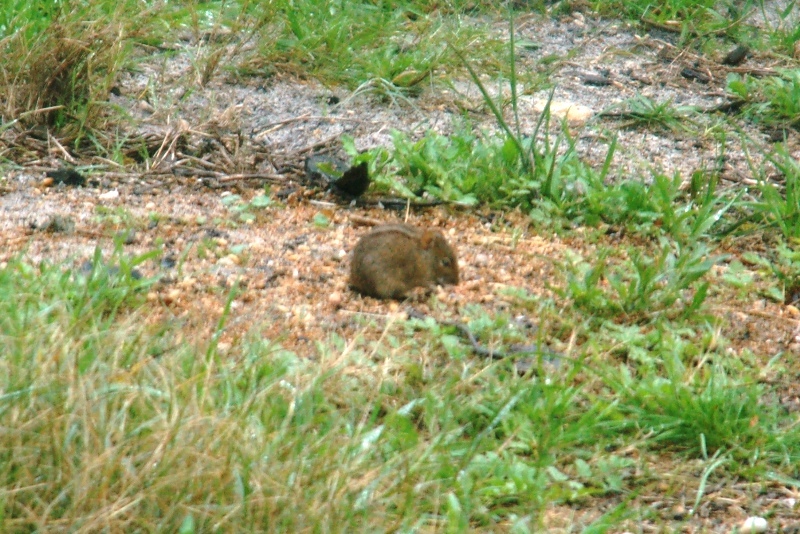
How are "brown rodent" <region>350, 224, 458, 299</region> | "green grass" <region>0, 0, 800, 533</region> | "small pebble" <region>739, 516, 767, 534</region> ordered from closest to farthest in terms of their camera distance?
"green grass" <region>0, 0, 800, 533</region>
"small pebble" <region>739, 516, 767, 534</region>
"brown rodent" <region>350, 224, 458, 299</region>

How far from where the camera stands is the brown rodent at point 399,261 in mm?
3643

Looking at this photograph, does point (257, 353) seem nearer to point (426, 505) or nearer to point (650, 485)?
point (426, 505)

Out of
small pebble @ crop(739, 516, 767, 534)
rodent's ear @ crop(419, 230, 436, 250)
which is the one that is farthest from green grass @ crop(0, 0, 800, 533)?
rodent's ear @ crop(419, 230, 436, 250)

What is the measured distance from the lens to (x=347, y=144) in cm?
459

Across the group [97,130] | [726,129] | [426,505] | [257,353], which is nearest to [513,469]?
[426,505]

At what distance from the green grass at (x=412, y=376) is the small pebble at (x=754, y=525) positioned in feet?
0.45

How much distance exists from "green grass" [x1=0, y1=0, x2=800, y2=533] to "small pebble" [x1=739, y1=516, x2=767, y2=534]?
0.14 metres

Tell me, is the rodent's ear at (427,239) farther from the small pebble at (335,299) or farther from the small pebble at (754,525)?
the small pebble at (754,525)

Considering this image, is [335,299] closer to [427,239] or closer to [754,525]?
[427,239]

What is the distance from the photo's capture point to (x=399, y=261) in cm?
367

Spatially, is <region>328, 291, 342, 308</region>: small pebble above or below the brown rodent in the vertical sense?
below

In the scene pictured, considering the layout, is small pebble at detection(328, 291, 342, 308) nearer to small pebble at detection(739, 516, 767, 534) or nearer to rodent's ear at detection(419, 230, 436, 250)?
rodent's ear at detection(419, 230, 436, 250)

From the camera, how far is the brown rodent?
3.64 meters

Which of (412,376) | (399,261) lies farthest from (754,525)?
(399,261)
